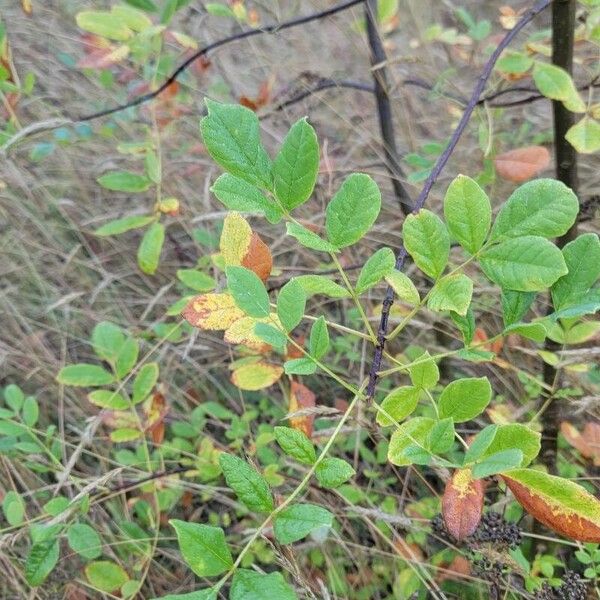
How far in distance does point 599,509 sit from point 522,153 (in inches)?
26.4

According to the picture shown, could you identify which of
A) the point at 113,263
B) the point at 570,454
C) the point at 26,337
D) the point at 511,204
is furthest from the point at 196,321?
the point at 113,263

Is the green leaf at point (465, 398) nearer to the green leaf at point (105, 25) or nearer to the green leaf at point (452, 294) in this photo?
the green leaf at point (452, 294)

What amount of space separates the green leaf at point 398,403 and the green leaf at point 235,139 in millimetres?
243

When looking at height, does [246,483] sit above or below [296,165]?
below

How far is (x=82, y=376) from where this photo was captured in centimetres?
103

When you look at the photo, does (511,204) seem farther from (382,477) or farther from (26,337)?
(26,337)

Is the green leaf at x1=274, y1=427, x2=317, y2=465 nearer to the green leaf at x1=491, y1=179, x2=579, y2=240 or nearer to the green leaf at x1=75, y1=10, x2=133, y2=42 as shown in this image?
the green leaf at x1=491, y1=179, x2=579, y2=240

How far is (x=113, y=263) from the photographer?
1.99 metres

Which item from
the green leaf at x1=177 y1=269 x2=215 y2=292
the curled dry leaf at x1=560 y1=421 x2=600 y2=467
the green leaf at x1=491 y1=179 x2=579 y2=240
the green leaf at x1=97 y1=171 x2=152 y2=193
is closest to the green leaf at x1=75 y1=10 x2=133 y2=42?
the green leaf at x1=97 y1=171 x2=152 y2=193

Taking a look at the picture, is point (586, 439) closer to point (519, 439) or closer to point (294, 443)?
point (519, 439)

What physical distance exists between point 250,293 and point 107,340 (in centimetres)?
56

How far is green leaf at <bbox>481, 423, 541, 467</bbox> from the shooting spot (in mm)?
563

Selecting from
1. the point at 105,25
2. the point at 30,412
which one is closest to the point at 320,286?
the point at 105,25

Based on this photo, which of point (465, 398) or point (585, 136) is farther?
point (585, 136)
